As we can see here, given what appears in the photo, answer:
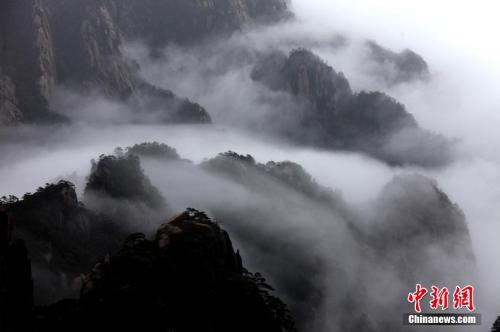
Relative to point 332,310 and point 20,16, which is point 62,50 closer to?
point 20,16

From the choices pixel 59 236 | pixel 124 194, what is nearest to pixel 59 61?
pixel 124 194

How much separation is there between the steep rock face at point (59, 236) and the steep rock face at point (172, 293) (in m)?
27.4

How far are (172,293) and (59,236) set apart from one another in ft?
146

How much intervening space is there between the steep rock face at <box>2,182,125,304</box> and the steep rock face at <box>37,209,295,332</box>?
27.4 metres

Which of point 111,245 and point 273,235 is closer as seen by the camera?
point 111,245

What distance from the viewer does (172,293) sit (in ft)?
149

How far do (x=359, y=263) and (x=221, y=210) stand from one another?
33.1 m

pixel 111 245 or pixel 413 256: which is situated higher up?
pixel 413 256

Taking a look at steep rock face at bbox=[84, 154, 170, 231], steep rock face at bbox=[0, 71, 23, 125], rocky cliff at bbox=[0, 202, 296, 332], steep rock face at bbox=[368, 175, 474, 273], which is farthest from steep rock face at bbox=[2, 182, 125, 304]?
steep rock face at bbox=[368, 175, 474, 273]

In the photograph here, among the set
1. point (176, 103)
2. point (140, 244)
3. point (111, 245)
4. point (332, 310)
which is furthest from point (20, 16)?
point (140, 244)

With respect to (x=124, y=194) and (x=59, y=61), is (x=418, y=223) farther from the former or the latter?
(x=59, y=61)

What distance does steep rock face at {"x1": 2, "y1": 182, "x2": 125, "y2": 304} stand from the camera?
7450cm

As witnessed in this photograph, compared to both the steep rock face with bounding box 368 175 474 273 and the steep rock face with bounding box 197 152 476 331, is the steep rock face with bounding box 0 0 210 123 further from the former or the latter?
the steep rock face with bounding box 368 175 474 273

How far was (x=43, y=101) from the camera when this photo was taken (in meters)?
157
